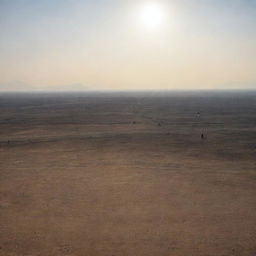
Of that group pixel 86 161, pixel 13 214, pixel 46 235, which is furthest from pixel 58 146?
pixel 46 235

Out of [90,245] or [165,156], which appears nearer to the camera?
[90,245]

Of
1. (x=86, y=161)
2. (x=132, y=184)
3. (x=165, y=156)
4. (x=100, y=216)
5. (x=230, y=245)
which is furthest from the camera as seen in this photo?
(x=165, y=156)

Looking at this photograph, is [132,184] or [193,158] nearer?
[132,184]

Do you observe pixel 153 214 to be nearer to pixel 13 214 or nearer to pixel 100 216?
pixel 100 216

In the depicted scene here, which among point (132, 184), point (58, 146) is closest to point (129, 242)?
point (132, 184)

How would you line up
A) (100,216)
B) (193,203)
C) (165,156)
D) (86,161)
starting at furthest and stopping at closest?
(165,156), (86,161), (193,203), (100,216)

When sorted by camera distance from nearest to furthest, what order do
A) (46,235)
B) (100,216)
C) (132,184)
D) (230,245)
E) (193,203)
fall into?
(230,245) < (46,235) < (100,216) < (193,203) < (132,184)

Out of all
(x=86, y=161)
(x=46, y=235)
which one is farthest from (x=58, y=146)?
Result: (x=46, y=235)

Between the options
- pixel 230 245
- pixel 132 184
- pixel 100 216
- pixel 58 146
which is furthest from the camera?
pixel 58 146

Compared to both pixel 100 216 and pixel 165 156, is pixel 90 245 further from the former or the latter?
pixel 165 156
